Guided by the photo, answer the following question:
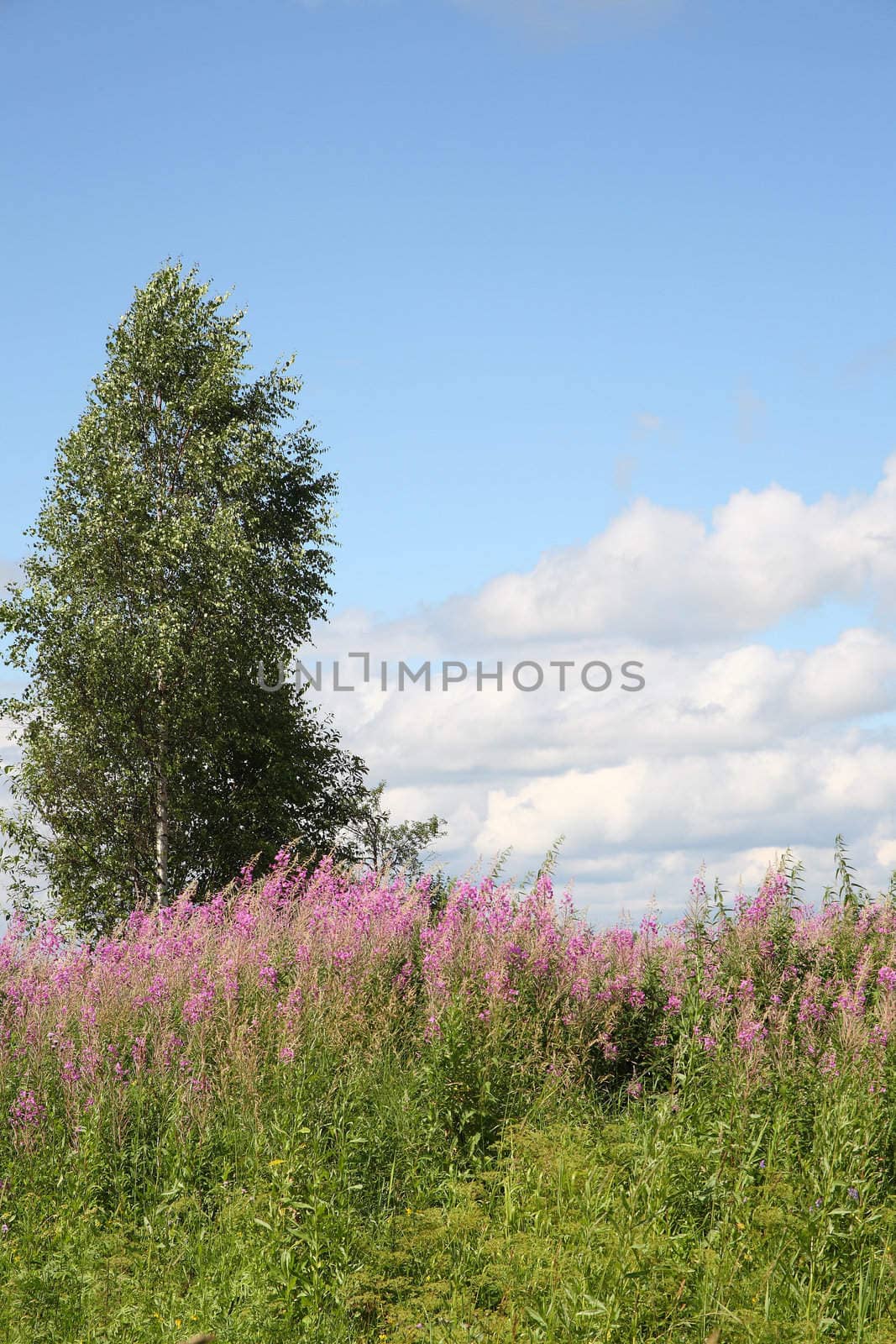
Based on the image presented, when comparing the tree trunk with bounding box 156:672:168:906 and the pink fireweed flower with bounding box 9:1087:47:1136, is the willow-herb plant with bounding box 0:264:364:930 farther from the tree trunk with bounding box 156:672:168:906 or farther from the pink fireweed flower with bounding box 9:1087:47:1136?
the pink fireweed flower with bounding box 9:1087:47:1136

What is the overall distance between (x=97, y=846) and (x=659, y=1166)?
699 inches

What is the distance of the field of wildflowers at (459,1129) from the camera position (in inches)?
221

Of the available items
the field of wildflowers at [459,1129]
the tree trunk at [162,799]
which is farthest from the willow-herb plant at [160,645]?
the field of wildflowers at [459,1129]

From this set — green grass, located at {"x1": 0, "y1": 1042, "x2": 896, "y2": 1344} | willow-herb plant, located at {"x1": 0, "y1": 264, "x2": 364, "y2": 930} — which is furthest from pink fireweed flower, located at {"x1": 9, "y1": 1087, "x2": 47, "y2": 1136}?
willow-herb plant, located at {"x1": 0, "y1": 264, "x2": 364, "y2": 930}

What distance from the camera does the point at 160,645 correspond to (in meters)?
20.5

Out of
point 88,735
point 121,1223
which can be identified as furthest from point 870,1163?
point 88,735

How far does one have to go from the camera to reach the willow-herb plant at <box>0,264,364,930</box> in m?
21.0

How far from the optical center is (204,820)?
2184cm

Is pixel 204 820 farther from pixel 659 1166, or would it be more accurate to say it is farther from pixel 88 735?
pixel 659 1166

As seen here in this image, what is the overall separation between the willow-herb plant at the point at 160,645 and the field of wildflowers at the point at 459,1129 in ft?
35.5

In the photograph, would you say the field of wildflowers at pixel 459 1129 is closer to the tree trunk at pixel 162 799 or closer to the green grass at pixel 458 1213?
the green grass at pixel 458 1213

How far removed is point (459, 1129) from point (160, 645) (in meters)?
14.7

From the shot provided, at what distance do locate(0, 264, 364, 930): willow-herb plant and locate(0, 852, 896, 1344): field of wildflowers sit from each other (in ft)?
35.5

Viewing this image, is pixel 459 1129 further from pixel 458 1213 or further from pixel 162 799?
pixel 162 799
